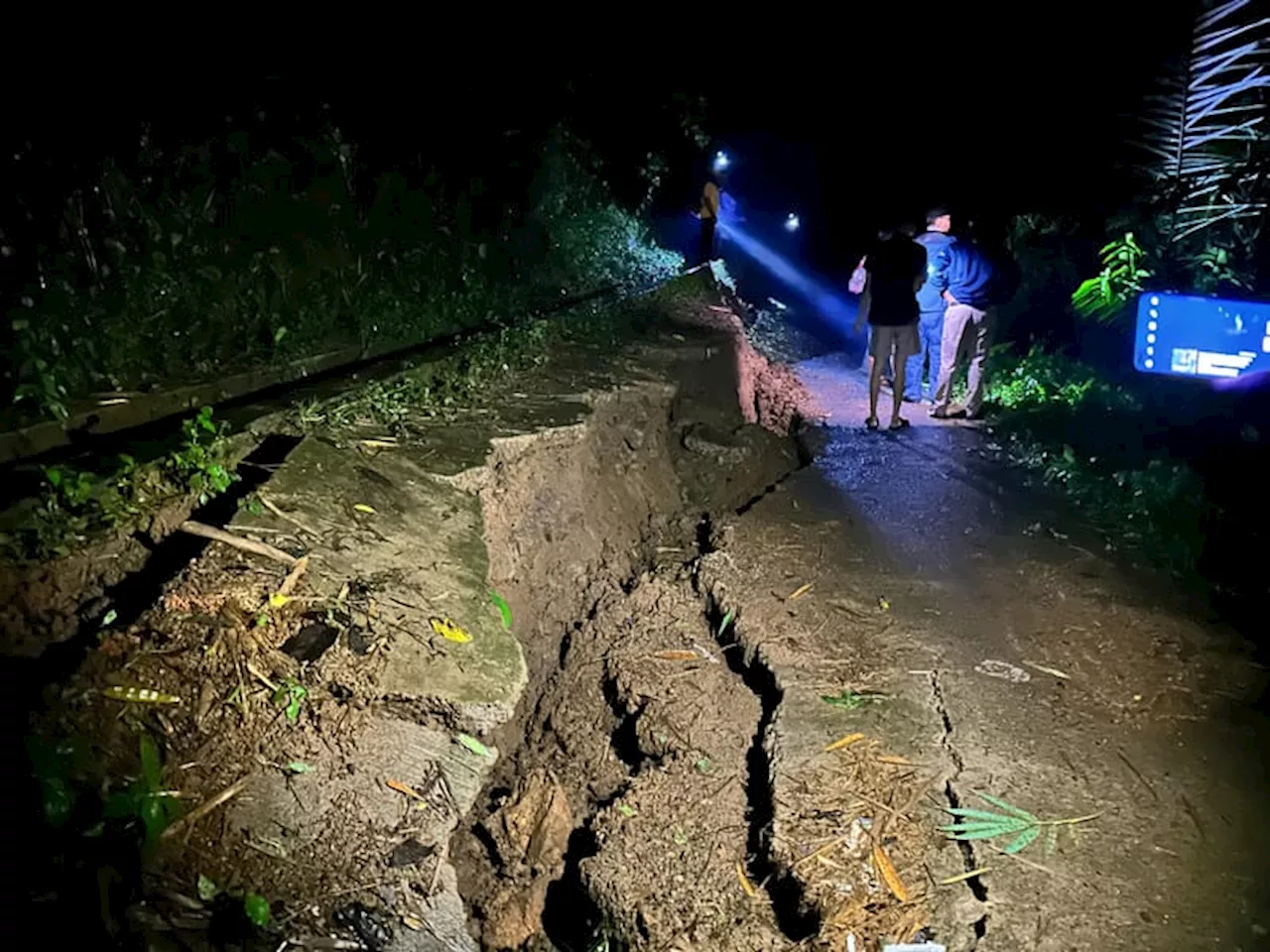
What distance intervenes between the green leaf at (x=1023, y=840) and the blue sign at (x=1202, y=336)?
3.45 m

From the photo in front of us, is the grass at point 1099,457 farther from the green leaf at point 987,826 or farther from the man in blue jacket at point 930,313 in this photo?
the green leaf at point 987,826

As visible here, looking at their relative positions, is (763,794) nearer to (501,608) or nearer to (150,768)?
(501,608)

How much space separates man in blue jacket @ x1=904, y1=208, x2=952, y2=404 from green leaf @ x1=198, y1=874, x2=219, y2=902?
298 inches

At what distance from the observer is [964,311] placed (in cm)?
919

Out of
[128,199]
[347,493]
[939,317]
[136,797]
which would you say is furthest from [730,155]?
[136,797]

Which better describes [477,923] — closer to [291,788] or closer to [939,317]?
[291,788]

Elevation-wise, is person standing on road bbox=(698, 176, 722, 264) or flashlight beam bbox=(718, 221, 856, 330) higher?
person standing on road bbox=(698, 176, 722, 264)

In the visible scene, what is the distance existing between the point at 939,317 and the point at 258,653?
851 centimetres

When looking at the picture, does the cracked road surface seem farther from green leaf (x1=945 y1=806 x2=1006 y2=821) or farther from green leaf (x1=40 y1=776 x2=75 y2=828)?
green leaf (x1=40 y1=776 x2=75 y2=828)

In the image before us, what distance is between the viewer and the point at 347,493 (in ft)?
13.9

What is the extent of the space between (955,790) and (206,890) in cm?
257

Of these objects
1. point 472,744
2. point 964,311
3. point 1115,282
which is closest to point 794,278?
point 1115,282

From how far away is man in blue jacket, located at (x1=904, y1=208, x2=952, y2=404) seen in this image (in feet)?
29.8

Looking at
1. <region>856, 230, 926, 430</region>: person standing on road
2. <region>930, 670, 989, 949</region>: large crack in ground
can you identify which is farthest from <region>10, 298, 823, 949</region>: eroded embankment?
<region>856, 230, 926, 430</region>: person standing on road
